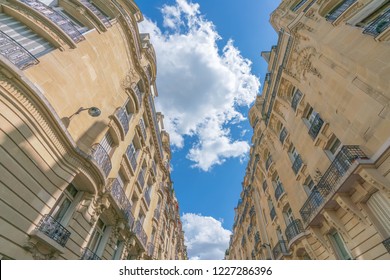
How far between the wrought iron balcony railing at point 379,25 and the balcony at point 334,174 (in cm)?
497

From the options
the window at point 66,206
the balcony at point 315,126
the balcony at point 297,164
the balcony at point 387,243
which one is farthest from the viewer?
the balcony at point 297,164

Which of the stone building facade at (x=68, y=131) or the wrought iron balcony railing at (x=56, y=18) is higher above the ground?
the wrought iron balcony railing at (x=56, y=18)

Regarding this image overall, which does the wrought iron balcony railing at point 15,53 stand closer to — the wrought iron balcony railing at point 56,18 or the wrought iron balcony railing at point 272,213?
the wrought iron balcony railing at point 56,18

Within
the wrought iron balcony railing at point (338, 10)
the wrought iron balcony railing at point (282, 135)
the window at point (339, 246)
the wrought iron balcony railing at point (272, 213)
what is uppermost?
the wrought iron balcony railing at point (338, 10)

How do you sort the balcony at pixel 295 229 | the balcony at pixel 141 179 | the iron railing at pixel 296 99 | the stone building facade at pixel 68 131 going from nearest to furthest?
the stone building facade at pixel 68 131 → the balcony at pixel 295 229 → the iron railing at pixel 296 99 → the balcony at pixel 141 179

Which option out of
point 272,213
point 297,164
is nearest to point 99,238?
point 297,164

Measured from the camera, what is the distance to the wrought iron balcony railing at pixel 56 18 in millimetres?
8883

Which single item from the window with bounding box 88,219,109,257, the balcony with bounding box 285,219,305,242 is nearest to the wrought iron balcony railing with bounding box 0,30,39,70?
the window with bounding box 88,219,109,257

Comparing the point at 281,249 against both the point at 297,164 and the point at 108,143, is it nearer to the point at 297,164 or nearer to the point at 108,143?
the point at 297,164

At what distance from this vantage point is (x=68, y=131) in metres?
7.80

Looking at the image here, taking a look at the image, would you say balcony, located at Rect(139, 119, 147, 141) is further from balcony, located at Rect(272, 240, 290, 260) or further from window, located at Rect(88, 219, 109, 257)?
balcony, located at Rect(272, 240, 290, 260)

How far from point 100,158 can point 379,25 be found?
1350 cm

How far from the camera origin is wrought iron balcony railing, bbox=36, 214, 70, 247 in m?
6.26

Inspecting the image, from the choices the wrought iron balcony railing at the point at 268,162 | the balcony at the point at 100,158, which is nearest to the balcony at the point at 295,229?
the wrought iron balcony railing at the point at 268,162
